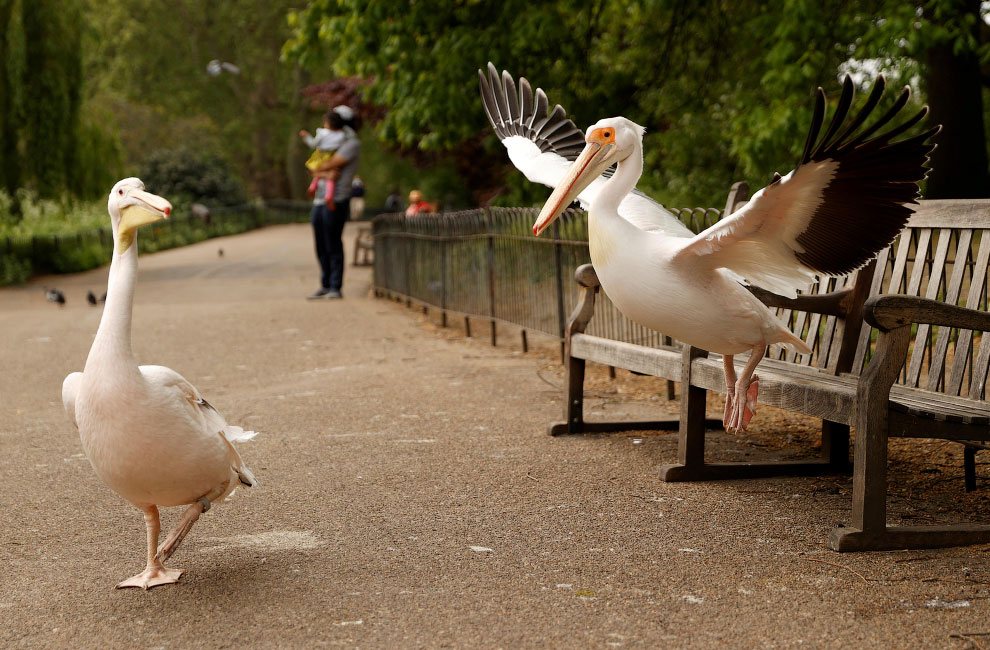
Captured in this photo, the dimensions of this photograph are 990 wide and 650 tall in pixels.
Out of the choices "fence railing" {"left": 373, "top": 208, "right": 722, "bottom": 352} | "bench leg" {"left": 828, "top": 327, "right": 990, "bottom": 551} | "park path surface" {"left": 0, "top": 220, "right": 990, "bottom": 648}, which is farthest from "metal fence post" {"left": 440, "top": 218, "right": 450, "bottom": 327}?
"bench leg" {"left": 828, "top": 327, "right": 990, "bottom": 551}

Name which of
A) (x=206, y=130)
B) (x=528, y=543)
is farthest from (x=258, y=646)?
(x=206, y=130)

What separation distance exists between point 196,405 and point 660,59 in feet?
39.5

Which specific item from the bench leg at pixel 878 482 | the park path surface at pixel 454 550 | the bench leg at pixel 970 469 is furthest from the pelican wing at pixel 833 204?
the bench leg at pixel 970 469

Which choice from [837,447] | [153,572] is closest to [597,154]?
[837,447]

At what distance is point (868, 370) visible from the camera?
148 inches

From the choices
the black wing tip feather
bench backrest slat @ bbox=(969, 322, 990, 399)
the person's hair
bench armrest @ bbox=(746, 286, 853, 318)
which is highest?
the person's hair

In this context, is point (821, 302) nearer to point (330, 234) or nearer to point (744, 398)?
point (744, 398)

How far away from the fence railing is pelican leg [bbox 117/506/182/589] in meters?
3.91

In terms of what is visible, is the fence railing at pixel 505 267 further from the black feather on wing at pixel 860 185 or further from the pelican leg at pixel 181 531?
the pelican leg at pixel 181 531

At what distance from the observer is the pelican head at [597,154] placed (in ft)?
13.5

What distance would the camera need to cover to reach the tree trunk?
10961 millimetres

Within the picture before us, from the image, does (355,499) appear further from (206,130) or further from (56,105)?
(206,130)

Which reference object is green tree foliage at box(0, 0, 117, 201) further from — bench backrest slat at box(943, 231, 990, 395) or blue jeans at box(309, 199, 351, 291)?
bench backrest slat at box(943, 231, 990, 395)

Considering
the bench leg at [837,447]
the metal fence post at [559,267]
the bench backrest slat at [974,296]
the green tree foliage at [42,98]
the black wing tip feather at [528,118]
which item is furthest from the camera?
the green tree foliage at [42,98]
